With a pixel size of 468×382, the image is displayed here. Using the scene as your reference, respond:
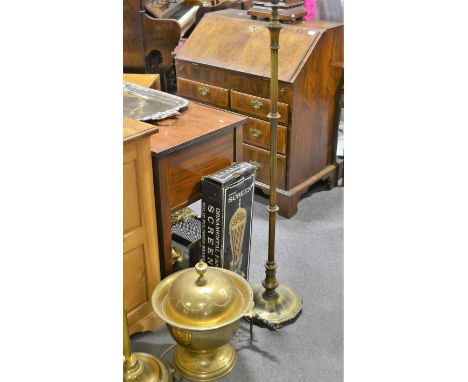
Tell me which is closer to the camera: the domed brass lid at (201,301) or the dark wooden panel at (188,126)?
the domed brass lid at (201,301)

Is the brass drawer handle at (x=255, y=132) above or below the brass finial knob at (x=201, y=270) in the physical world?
above

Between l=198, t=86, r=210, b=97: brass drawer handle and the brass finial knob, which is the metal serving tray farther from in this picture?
l=198, t=86, r=210, b=97: brass drawer handle

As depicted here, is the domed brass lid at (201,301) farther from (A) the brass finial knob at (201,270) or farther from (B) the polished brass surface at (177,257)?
(B) the polished brass surface at (177,257)

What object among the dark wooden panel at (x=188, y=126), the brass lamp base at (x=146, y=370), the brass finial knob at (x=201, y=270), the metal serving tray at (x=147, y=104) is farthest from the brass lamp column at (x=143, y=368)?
the metal serving tray at (x=147, y=104)

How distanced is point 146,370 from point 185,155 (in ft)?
2.31

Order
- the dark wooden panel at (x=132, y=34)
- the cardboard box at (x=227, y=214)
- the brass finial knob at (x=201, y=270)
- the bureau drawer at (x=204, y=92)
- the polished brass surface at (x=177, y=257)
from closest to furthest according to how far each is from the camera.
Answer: the brass finial knob at (x=201, y=270) → the cardboard box at (x=227, y=214) → the polished brass surface at (x=177, y=257) → the bureau drawer at (x=204, y=92) → the dark wooden panel at (x=132, y=34)

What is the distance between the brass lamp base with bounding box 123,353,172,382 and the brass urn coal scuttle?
0.08 m

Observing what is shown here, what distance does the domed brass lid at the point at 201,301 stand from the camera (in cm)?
162

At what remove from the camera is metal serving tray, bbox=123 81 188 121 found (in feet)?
6.33

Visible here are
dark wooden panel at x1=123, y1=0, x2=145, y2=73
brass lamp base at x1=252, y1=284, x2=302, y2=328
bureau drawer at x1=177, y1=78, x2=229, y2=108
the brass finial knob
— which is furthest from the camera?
dark wooden panel at x1=123, y1=0, x2=145, y2=73

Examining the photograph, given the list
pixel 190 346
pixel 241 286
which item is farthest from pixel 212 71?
pixel 190 346

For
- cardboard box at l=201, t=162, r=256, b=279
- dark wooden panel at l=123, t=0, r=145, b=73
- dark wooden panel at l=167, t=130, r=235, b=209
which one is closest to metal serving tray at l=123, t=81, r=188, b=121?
dark wooden panel at l=167, t=130, r=235, b=209

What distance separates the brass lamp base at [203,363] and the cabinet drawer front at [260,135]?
118cm

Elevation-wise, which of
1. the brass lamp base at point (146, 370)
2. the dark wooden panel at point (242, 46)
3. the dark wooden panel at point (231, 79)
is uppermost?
the dark wooden panel at point (242, 46)
